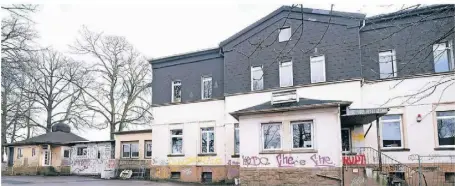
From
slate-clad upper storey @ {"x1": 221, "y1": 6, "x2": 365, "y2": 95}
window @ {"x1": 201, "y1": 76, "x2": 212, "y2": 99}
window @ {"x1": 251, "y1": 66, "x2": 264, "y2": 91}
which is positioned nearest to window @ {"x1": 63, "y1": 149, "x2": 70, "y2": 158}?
window @ {"x1": 201, "y1": 76, "x2": 212, "y2": 99}

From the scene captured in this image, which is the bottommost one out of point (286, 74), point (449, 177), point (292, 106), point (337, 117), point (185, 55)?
point (449, 177)

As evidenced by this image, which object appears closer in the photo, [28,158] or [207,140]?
[207,140]

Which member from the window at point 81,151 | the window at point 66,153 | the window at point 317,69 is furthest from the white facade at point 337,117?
the window at point 66,153

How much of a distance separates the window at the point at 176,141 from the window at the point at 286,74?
22.8ft

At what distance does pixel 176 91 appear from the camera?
82.8 feet

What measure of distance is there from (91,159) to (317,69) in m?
19.4

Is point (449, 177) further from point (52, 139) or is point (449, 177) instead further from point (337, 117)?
point (52, 139)

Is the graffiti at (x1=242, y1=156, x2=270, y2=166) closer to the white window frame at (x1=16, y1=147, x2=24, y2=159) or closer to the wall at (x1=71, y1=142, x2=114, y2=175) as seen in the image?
the wall at (x1=71, y1=142, x2=114, y2=175)

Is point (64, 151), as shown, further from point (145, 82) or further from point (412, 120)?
point (412, 120)

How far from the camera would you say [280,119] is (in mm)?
17688

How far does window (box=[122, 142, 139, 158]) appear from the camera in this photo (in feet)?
94.4

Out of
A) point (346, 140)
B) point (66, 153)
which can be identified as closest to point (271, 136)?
point (346, 140)

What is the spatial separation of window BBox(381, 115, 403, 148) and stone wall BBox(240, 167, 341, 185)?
376cm

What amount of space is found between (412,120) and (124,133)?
18.8m
